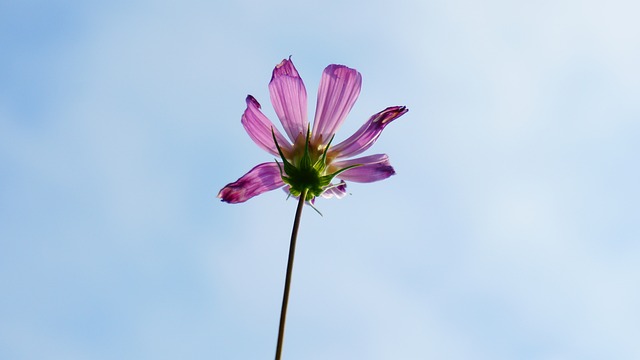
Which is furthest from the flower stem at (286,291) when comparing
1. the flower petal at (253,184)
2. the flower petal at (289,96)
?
Result: the flower petal at (289,96)

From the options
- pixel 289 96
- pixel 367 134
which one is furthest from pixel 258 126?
pixel 367 134

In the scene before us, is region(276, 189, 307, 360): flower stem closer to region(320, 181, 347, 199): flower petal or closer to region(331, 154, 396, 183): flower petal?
region(331, 154, 396, 183): flower petal

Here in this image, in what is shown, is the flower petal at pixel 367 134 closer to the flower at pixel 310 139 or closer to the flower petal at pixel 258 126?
the flower at pixel 310 139

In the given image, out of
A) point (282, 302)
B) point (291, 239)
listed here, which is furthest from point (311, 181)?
point (282, 302)

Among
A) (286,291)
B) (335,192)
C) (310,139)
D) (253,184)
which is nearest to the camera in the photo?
(286,291)

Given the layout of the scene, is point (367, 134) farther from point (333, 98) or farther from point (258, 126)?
point (258, 126)

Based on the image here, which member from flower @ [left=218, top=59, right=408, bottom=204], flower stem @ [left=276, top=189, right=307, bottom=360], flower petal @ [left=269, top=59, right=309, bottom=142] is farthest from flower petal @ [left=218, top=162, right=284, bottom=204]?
flower stem @ [left=276, top=189, right=307, bottom=360]

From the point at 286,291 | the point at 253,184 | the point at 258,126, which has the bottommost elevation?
the point at 286,291
